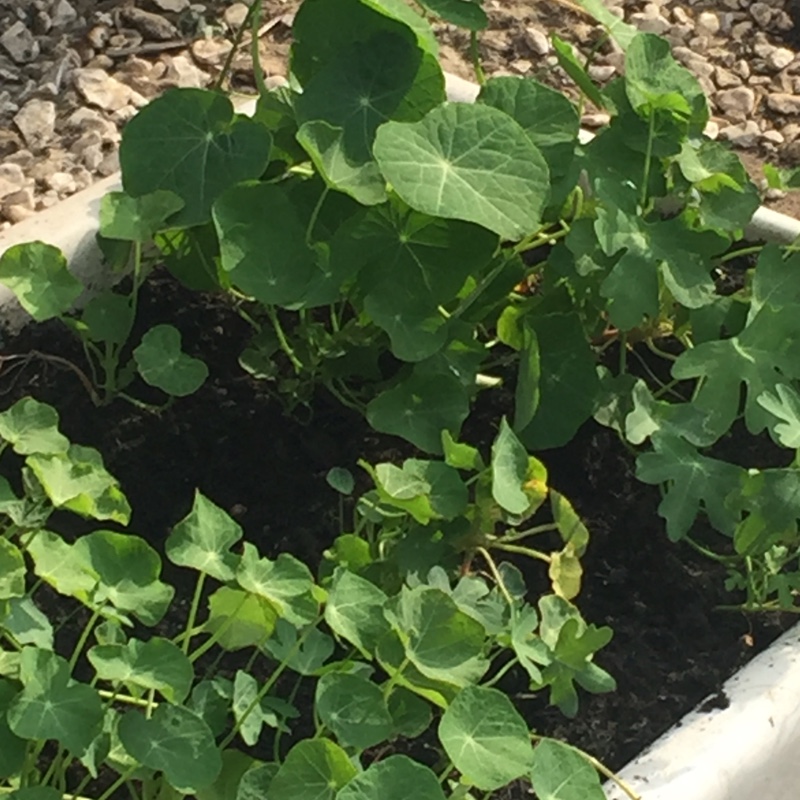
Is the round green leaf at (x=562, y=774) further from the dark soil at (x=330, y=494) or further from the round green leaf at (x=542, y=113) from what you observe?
the round green leaf at (x=542, y=113)

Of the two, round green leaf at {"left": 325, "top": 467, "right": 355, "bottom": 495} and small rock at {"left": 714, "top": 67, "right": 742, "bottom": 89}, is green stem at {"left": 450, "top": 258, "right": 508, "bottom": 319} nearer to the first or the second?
round green leaf at {"left": 325, "top": 467, "right": 355, "bottom": 495}

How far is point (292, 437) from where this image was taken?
1.48 meters

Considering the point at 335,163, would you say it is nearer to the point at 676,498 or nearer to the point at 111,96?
the point at 676,498

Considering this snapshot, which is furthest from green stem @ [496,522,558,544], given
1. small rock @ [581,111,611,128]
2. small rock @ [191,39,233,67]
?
small rock @ [191,39,233,67]

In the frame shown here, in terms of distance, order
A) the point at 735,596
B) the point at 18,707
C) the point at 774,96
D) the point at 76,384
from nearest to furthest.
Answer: the point at 18,707
the point at 735,596
the point at 76,384
the point at 774,96

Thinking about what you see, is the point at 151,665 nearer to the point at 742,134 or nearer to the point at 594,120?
the point at 594,120

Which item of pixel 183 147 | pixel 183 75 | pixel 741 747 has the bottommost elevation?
pixel 741 747

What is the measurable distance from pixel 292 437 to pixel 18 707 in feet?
1.72

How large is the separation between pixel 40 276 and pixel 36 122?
633mm

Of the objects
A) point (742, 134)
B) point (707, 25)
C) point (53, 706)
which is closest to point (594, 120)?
point (742, 134)

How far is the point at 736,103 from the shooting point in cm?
221

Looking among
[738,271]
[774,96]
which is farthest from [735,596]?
[774,96]

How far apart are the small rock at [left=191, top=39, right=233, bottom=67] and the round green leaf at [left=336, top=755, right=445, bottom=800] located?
135cm

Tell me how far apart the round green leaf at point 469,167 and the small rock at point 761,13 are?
46.1 inches
